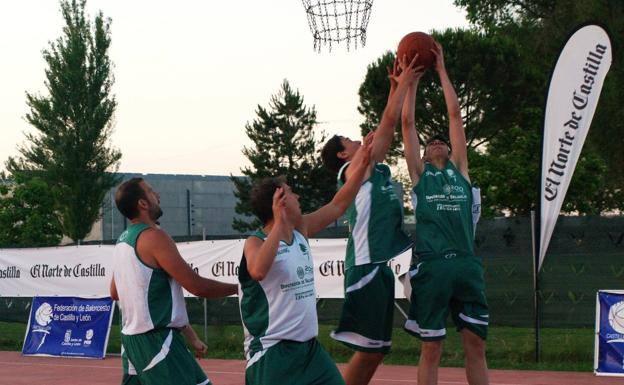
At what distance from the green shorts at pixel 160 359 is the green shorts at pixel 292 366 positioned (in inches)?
18.5

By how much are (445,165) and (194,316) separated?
924 cm

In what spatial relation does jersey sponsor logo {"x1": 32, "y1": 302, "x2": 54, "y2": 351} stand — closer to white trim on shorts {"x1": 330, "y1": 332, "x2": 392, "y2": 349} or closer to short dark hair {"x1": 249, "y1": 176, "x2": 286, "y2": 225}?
white trim on shorts {"x1": 330, "y1": 332, "x2": 392, "y2": 349}

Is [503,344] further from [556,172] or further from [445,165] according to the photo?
[445,165]

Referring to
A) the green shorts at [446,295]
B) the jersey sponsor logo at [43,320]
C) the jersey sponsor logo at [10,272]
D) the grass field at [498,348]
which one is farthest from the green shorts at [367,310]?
the jersey sponsor logo at [10,272]

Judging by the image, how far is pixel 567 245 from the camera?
12.9 m

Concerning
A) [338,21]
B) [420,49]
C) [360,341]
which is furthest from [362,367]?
[338,21]

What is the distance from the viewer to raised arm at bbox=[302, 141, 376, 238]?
239 inches

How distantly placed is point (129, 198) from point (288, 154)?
2267 inches

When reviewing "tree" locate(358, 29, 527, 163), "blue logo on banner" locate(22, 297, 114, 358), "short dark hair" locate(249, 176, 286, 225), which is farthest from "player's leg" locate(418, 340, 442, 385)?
"tree" locate(358, 29, 527, 163)

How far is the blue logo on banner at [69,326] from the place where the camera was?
14.7 m

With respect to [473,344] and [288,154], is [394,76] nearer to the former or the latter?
[473,344]

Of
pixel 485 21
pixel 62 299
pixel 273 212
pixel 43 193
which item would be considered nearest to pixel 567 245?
pixel 62 299

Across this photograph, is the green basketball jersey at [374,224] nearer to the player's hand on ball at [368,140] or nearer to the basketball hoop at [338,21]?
the player's hand on ball at [368,140]

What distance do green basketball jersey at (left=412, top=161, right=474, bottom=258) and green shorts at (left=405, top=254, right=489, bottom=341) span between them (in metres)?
0.08
